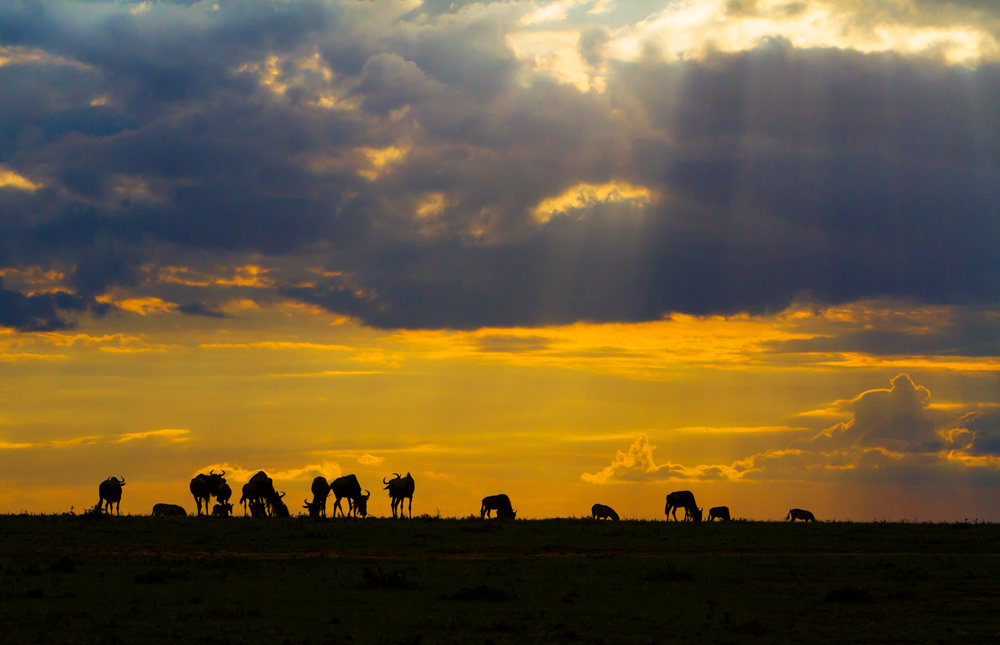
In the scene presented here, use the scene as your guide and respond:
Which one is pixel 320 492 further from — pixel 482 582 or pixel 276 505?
pixel 482 582

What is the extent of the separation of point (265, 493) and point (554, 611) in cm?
3182

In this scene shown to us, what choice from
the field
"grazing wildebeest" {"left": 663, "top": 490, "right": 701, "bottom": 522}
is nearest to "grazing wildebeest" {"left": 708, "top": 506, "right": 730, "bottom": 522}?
"grazing wildebeest" {"left": 663, "top": 490, "right": 701, "bottom": 522}

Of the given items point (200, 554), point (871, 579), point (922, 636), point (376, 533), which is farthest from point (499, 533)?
point (922, 636)

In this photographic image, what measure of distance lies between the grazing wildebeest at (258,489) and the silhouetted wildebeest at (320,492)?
2.22m

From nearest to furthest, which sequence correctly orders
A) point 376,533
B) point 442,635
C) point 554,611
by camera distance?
point 442,635 < point 554,611 < point 376,533

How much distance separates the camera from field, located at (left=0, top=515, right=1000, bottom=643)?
68.0 feet

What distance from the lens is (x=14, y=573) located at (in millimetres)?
27547

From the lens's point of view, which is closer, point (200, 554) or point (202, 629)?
point (202, 629)

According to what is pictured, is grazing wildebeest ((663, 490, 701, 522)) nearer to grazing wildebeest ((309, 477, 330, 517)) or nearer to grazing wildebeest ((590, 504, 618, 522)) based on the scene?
grazing wildebeest ((590, 504, 618, 522))

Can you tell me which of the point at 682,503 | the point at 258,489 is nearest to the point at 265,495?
the point at 258,489

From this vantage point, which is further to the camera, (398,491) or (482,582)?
(398,491)

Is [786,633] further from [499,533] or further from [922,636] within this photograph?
[499,533]

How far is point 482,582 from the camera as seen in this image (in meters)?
26.1

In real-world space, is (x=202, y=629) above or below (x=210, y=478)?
below
